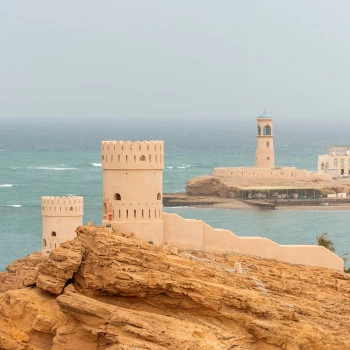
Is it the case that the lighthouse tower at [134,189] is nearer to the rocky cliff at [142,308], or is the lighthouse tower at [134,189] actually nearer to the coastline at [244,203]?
the rocky cliff at [142,308]

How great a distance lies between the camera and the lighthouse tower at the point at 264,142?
101938 mm

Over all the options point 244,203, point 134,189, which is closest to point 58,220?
point 134,189

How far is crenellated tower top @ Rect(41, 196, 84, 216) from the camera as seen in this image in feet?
132

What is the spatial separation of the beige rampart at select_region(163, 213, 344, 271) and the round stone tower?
11.3m

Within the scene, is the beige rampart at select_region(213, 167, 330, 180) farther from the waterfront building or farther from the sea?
the waterfront building

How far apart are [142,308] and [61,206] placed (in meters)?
18.5

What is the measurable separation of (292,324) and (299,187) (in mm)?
77258

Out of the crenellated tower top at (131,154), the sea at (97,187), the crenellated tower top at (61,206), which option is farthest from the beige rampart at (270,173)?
the crenellated tower top at (131,154)

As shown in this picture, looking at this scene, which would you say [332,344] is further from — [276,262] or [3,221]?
[3,221]

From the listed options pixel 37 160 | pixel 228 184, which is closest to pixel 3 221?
pixel 228 184

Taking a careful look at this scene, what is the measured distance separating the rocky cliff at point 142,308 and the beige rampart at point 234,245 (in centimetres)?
510

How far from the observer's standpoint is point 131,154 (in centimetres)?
2764

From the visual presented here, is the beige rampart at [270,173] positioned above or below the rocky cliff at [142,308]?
below

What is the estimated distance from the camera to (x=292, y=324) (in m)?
22.1
